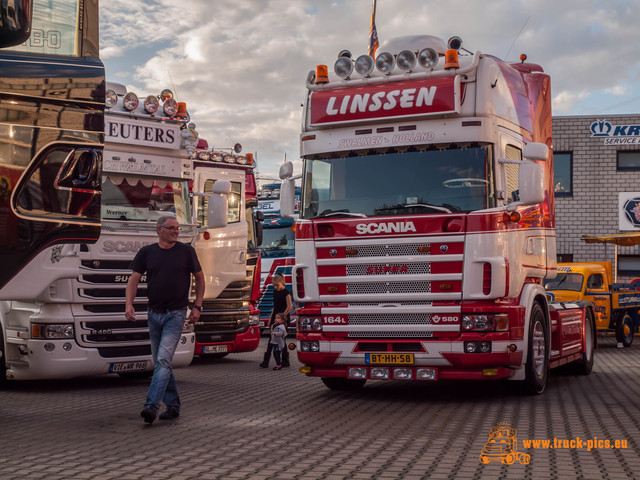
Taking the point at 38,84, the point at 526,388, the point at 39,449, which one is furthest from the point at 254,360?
the point at 38,84

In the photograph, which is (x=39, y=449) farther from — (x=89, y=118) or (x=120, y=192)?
(x=120, y=192)

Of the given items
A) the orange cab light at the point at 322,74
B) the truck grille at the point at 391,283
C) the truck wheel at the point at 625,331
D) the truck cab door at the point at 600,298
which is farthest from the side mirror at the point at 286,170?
the truck wheel at the point at 625,331

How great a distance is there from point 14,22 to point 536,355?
26.6 feet

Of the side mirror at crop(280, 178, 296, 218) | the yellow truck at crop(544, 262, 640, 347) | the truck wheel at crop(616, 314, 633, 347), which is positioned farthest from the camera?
the truck wheel at crop(616, 314, 633, 347)

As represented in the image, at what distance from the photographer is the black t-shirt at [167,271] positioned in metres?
9.26

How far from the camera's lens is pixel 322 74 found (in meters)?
11.4

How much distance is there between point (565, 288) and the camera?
21.9m

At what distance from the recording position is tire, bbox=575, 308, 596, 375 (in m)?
14.5

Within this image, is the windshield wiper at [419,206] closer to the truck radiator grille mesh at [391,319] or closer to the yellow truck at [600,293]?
the truck radiator grille mesh at [391,319]

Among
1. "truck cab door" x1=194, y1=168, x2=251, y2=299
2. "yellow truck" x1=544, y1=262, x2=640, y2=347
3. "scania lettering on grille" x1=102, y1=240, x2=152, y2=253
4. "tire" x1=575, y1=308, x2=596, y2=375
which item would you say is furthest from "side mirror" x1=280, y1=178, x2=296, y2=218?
"yellow truck" x1=544, y1=262, x2=640, y2=347

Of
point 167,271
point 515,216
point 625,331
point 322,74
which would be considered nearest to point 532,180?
point 515,216

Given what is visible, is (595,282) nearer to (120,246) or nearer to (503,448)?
(120,246)

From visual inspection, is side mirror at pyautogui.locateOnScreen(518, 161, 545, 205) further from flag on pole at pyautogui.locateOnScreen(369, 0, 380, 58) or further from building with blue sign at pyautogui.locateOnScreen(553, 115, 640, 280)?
building with blue sign at pyautogui.locateOnScreen(553, 115, 640, 280)

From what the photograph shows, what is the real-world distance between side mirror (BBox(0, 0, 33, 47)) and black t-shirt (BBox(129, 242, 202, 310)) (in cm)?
454
